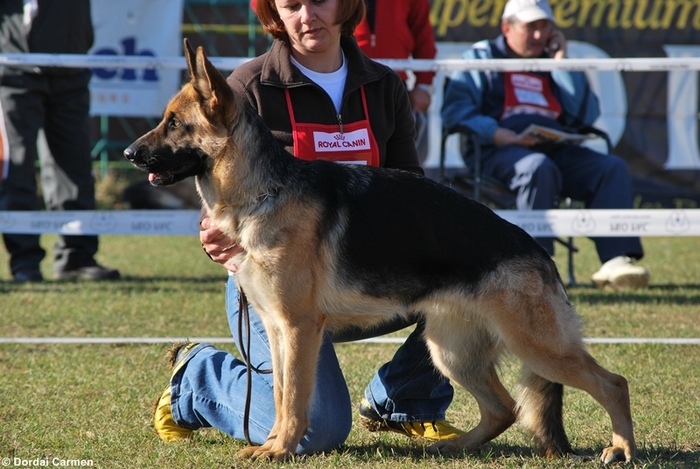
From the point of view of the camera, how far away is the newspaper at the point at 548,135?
605 centimetres

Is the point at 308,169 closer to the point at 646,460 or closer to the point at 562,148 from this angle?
the point at 646,460

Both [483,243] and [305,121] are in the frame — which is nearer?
[483,243]

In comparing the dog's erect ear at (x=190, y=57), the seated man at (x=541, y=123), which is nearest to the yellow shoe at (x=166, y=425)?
the dog's erect ear at (x=190, y=57)

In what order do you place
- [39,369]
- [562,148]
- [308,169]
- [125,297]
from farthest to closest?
[562,148], [125,297], [39,369], [308,169]

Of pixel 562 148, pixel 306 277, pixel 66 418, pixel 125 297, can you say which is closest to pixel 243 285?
pixel 306 277

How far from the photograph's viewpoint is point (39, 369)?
418 centimetres

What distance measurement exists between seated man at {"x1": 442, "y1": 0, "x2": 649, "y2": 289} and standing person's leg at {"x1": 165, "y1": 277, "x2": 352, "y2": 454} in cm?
316

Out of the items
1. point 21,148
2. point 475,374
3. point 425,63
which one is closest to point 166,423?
point 475,374

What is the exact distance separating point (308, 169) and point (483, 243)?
28.2 inches

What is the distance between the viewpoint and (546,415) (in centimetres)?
298

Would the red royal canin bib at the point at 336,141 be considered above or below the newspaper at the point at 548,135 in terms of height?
above

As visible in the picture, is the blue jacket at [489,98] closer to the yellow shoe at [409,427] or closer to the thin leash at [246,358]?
the yellow shoe at [409,427]

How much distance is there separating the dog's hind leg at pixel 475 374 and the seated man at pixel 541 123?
114 inches

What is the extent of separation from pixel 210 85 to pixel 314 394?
1224 millimetres
